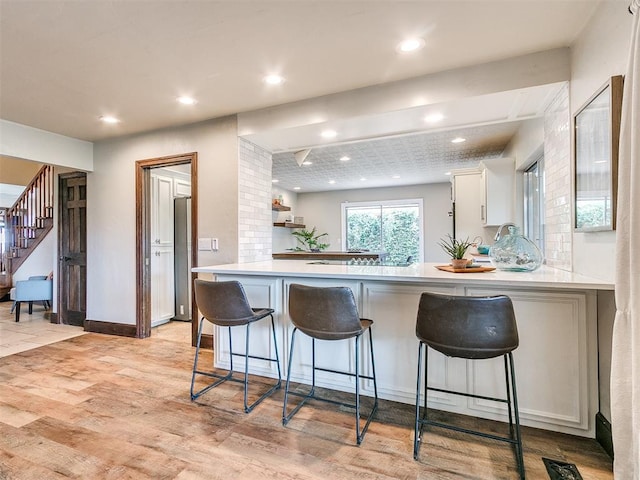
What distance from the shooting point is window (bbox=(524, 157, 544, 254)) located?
3273 mm

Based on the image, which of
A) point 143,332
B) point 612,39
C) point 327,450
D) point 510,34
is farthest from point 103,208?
point 612,39

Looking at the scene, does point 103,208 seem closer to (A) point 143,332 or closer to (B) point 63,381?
(A) point 143,332

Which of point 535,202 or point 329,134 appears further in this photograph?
point 535,202

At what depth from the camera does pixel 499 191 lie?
13.2ft

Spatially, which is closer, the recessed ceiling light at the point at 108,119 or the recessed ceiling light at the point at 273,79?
the recessed ceiling light at the point at 273,79

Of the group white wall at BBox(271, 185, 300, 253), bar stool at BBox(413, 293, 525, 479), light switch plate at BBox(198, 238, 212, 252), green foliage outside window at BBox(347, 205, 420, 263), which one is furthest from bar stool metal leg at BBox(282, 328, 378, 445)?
white wall at BBox(271, 185, 300, 253)

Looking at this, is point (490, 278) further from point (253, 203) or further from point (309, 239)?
point (309, 239)

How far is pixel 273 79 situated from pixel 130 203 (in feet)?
8.03

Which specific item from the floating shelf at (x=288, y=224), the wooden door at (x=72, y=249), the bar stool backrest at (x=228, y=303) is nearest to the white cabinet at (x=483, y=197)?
the bar stool backrest at (x=228, y=303)

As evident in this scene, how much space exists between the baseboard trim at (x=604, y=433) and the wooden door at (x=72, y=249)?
527 cm

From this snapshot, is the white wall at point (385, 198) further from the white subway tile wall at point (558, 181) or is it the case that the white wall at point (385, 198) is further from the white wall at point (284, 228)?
the white subway tile wall at point (558, 181)

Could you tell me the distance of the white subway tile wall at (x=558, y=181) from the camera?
87.8 inches

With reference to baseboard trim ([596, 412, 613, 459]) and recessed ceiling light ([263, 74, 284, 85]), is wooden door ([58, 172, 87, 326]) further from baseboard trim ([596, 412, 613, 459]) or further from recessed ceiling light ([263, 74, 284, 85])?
baseboard trim ([596, 412, 613, 459])

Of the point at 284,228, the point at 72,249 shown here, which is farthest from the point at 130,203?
the point at 284,228
